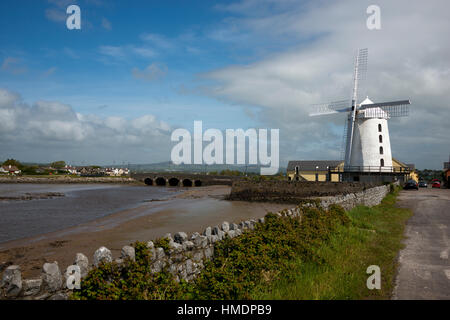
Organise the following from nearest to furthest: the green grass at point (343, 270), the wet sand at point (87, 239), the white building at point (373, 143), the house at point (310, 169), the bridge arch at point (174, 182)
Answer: the green grass at point (343, 270), the wet sand at point (87, 239), the white building at point (373, 143), the house at point (310, 169), the bridge arch at point (174, 182)

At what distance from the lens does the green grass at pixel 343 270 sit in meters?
6.77

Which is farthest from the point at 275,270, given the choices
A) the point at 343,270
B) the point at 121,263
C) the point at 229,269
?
the point at 121,263

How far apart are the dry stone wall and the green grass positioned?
160 cm

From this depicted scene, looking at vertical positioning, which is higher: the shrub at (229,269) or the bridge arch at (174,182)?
the shrub at (229,269)

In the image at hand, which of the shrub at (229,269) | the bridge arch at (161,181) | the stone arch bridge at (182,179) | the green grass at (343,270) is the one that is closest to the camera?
the shrub at (229,269)

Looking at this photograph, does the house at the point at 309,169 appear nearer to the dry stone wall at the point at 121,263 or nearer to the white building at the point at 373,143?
the white building at the point at 373,143

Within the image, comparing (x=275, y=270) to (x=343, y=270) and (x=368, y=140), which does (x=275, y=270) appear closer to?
(x=343, y=270)

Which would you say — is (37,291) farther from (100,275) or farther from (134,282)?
(134,282)

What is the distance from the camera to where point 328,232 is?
11.6 metres

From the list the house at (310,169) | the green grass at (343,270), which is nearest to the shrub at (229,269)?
the green grass at (343,270)

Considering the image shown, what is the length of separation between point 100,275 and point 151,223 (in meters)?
18.4

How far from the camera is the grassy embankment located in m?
5.61

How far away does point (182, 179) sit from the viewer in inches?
4195

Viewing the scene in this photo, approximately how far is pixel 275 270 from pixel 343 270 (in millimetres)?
1956
